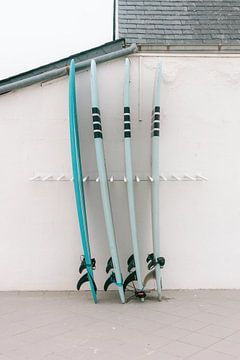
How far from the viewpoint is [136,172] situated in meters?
6.06

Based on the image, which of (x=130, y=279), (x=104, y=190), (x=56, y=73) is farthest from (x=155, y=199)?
(x=56, y=73)

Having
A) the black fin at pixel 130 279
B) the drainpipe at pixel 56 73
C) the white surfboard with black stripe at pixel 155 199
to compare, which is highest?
the drainpipe at pixel 56 73

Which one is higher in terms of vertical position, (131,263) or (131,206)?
(131,206)

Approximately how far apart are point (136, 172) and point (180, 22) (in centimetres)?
323

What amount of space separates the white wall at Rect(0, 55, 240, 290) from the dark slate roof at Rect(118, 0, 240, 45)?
0.99 metres

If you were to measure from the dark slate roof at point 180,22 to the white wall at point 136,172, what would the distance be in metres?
0.99

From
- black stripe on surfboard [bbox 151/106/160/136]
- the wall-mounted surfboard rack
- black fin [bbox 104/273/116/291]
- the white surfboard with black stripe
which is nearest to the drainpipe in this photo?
the white surfboard with black stripe

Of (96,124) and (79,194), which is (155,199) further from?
(96,124)

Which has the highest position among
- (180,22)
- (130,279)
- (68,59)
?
(180,22)

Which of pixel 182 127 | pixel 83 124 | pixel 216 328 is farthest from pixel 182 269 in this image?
pixel 83 124

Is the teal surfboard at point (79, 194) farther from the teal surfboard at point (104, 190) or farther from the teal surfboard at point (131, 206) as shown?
the teal surfboard at point (131, 206)

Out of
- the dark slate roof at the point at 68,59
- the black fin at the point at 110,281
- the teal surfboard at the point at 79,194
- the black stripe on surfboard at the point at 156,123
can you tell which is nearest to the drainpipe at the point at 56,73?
the dark slate roof at the point at 68,59

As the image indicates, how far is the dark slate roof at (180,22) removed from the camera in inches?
275

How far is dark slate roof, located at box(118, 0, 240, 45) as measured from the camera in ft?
22.9
